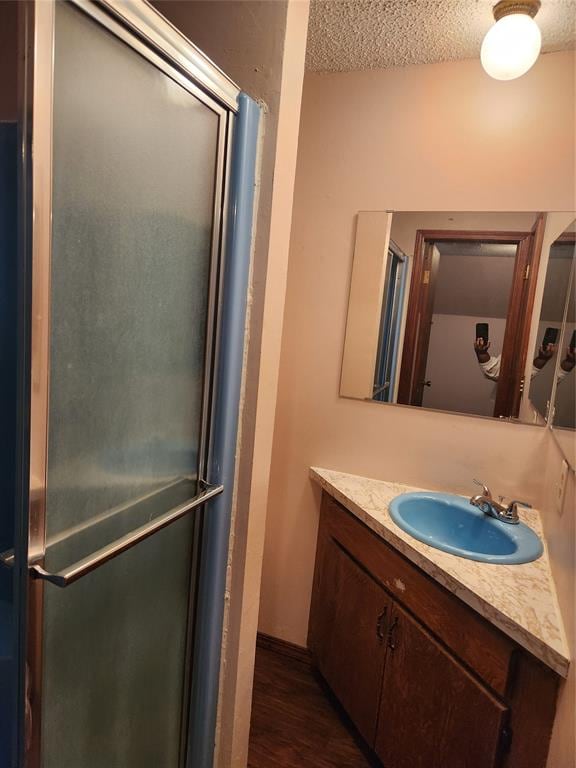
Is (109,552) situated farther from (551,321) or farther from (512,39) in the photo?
(512,39)

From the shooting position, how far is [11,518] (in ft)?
2.95

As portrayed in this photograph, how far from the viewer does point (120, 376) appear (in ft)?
2.60

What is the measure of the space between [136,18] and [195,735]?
1.48m

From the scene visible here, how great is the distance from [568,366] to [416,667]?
0.96 m

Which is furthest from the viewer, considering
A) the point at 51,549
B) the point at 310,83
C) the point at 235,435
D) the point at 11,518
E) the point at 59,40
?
the point at 310,83

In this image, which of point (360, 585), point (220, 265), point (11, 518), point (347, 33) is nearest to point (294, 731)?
point (360, 585)

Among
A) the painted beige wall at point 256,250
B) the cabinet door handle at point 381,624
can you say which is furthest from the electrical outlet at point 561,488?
the painted beige wall at point 256,250

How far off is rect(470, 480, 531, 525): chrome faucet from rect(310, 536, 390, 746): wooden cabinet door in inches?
17.6

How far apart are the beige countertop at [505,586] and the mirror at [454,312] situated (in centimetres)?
46

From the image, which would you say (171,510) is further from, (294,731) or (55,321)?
(294,731)

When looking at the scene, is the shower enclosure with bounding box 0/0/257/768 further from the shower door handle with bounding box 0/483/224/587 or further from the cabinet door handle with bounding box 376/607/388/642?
the cabinet door handle with bounding box 376/607/388/642

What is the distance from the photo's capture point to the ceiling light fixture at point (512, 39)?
1276 mm

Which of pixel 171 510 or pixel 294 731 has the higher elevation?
pixel 171 510

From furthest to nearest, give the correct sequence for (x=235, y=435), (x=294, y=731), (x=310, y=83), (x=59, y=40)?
(x=310, y=83)
(x=294, y=731)
(x=235, y=435)
(x=59, y=40)
